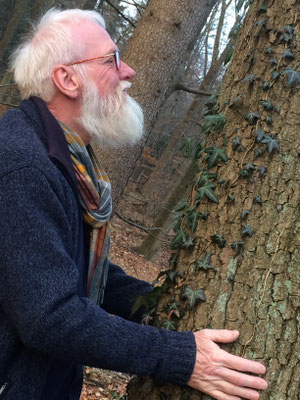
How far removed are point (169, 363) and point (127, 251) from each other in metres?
10.1

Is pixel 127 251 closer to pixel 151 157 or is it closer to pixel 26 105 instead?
pixel 26 105

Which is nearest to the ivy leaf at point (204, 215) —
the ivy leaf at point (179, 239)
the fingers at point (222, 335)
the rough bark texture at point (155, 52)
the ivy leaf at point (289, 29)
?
the ivy leaf at point (179, 239)

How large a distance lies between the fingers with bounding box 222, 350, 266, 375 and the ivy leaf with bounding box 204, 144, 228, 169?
2.50 feet

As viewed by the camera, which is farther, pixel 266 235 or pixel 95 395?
pixel 95 395

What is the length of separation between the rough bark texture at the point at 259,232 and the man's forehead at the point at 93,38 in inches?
27.1

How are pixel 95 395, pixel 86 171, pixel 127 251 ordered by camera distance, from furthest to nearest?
1. pixel 127 251
2. pixel 95 395
3. pixel 86 171

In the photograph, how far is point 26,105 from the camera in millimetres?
1728

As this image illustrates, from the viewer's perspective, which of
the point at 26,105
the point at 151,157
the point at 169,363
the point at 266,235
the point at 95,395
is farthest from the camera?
the point at 151,157

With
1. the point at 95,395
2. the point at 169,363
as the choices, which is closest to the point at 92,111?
the point at 169,363

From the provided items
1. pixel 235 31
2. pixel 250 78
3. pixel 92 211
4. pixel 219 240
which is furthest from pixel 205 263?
pixel 235 31

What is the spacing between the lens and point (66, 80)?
6.48ft

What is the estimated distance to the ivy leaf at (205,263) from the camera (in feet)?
5.44

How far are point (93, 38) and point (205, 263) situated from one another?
123cm

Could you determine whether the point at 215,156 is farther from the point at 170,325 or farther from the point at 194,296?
the point at 170,325
